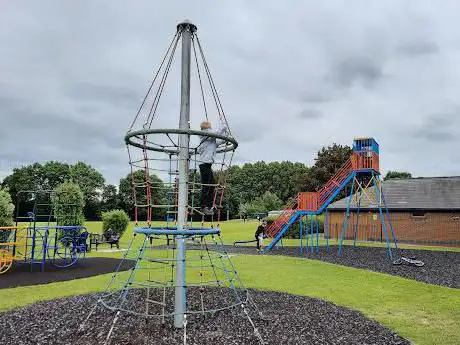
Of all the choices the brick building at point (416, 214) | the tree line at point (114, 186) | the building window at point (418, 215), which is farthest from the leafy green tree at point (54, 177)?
the building window at point (418, 215)

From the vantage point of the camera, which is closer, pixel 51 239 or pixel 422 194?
pixel 51 239

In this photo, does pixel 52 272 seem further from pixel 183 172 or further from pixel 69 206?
pixel 183 172

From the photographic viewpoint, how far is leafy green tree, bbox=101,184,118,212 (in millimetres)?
76500

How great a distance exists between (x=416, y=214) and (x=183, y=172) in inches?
1025

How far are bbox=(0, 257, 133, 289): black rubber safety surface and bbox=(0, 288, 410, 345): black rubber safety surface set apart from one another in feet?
13.4

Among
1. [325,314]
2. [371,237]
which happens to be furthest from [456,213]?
[325,314]

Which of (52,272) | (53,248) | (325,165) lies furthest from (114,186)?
(52,272)

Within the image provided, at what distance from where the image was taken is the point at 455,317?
8773 mm

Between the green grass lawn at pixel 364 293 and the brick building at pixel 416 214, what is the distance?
1537 centimetres

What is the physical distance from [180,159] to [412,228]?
2618 cm

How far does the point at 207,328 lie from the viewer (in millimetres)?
7109

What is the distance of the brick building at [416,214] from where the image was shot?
27984mm

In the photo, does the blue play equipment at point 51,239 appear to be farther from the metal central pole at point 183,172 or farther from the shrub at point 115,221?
the metal central pole at point 183,172

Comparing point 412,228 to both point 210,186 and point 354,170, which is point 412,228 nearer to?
point 354,170
